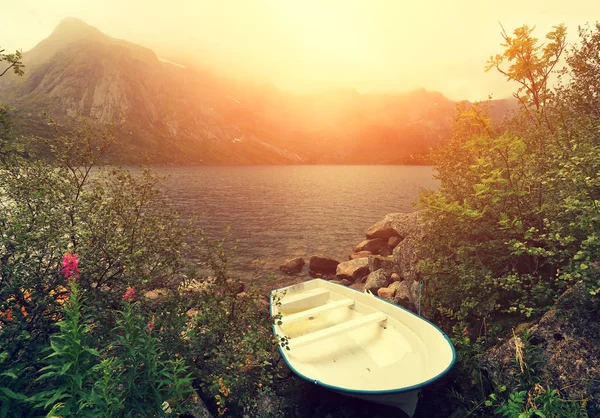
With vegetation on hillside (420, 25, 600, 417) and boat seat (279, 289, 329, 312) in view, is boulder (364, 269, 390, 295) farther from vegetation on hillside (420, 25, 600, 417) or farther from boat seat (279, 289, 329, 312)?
vegetation on hillside (420, 25, 600, 417)

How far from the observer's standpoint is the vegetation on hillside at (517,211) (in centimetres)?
754

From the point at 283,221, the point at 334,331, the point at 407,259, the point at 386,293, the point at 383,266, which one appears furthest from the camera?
the point at 283,221

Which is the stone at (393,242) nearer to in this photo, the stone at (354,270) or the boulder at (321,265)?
the stone at (354,270)

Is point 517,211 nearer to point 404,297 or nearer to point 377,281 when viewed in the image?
point 404,297

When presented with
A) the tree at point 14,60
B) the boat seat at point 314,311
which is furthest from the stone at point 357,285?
the tree at point 14,60

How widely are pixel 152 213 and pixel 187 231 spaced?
3.76 ft

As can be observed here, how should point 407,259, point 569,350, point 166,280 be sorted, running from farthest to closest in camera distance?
point 407,259 → point 166,280 → point 569,350

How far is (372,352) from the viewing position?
11.1 metres

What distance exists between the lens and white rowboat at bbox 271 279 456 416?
341 inches

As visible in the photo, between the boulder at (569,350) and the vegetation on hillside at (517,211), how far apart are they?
428 mm

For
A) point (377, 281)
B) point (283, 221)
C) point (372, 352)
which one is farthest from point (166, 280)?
point (283, 221)

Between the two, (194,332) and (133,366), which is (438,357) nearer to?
(194,332)

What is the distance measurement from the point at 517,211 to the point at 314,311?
9150 mm

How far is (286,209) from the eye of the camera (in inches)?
2106
